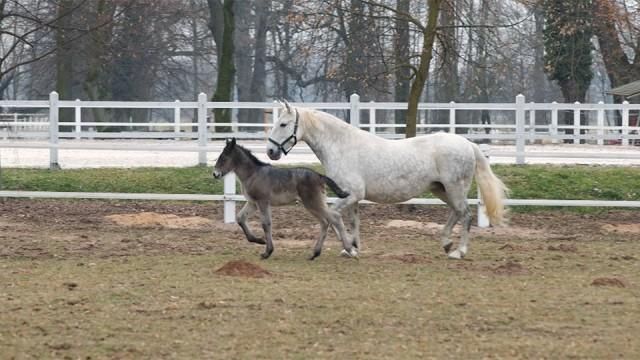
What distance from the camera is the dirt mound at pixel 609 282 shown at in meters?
10.6

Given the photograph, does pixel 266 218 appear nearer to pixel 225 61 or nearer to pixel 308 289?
pixel 308 289

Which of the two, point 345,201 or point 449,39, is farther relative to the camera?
point 449,39

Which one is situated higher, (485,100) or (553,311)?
(485,100)

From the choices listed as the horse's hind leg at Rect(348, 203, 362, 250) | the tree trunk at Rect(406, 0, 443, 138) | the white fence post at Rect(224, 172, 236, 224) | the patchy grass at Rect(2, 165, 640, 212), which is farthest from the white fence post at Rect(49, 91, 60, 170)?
the horse's hind leg at Rect(348, 203, 362, 250)

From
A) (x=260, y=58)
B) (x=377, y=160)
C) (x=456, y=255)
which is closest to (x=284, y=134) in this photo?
(x=377, y=160)

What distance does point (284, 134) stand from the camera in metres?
12.6

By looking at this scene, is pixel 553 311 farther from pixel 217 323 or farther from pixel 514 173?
pixel 514 173

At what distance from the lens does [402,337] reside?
26.2 ft

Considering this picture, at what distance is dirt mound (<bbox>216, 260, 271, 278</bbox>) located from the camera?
11.0m

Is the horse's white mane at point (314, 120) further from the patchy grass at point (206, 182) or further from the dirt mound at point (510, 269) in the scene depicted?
the patchy grass at point (206, 182)

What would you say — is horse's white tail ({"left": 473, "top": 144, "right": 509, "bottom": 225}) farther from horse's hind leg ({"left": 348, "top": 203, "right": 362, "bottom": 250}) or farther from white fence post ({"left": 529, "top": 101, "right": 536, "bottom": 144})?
white fence post ({"left": 529, "top": 101, "right": 536, "bottom": 144})

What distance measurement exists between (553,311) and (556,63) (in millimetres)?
35388

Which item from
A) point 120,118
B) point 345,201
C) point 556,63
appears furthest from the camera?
point 120,118

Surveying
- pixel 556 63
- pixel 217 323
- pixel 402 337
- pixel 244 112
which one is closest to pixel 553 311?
pixel 402 337
